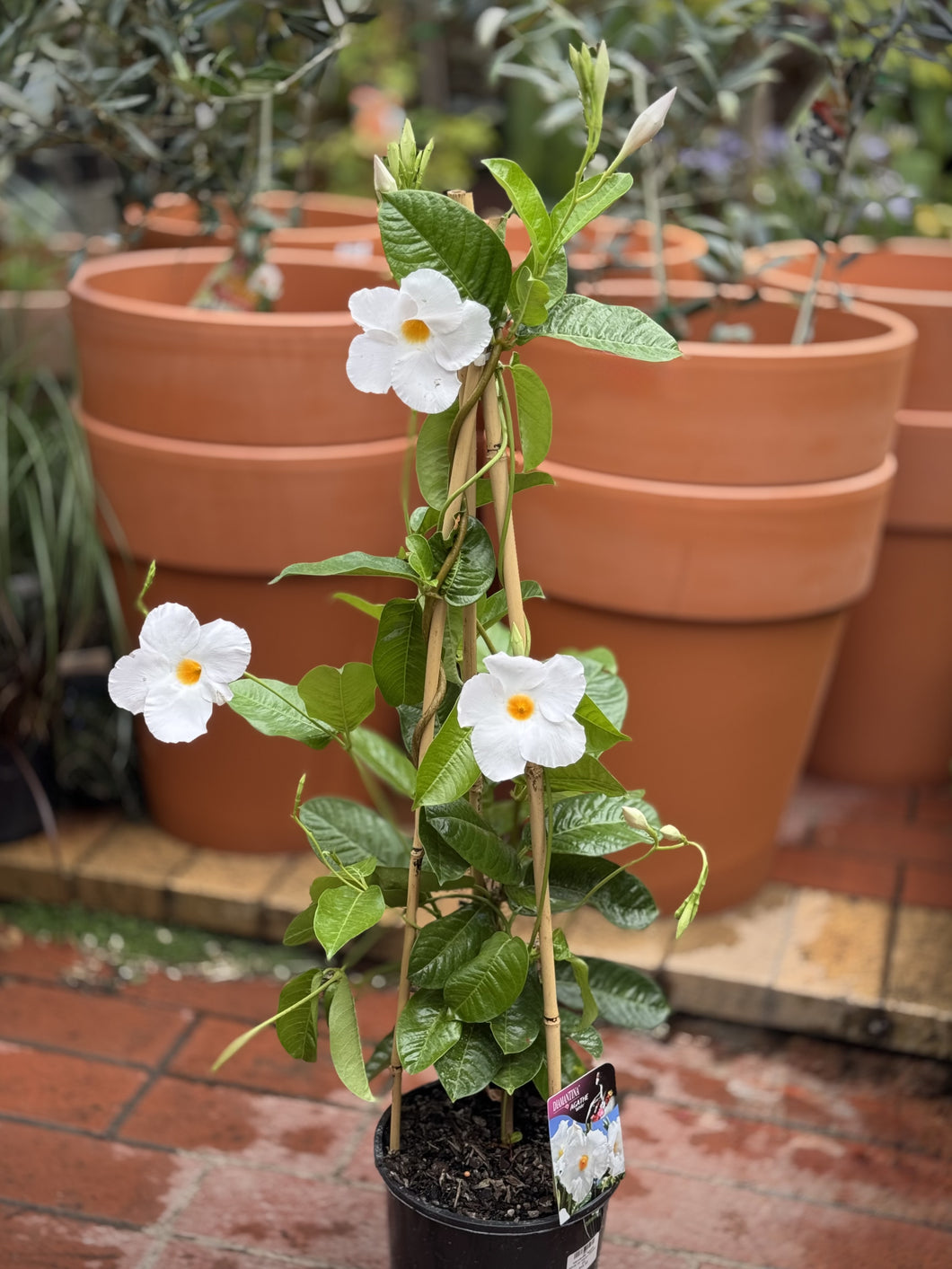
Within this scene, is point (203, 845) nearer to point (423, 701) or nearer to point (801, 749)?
point (801, 749)

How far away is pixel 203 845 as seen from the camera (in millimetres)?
2008

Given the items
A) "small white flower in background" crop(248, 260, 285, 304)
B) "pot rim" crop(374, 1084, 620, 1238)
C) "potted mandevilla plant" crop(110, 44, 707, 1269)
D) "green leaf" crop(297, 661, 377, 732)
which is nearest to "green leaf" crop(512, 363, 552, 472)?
"potted mandevilla plant" crop(110, 44, 707, 1269)

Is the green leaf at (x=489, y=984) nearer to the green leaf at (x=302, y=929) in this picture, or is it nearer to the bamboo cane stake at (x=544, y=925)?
the bamboo cane stake at (x=544, y=925)

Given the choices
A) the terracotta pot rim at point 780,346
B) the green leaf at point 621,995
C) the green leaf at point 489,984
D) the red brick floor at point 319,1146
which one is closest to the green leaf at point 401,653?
the green leaf at point 489,984

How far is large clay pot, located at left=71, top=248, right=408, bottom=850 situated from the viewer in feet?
5.53

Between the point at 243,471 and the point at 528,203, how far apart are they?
2.85 feet

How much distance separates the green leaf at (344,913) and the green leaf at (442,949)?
6cm

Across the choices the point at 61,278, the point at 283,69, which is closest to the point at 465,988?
the point at 283,69

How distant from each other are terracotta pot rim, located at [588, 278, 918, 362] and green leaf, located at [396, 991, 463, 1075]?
720mm

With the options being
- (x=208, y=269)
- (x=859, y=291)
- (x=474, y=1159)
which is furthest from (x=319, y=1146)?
(x=859, y=291)

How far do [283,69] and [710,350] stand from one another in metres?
0.59

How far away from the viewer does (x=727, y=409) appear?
5.08ft

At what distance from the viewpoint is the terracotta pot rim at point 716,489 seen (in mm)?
1584

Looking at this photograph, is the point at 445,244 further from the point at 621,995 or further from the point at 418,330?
the point at 621,995
